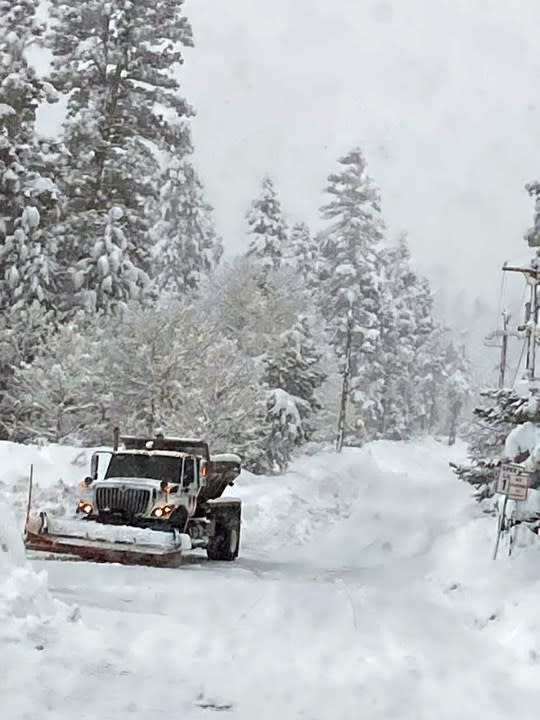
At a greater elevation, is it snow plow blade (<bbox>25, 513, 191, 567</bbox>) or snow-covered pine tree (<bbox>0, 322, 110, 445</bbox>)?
snow-covered pine tree (<bbox>0, 322, 110, 445</bbox>)

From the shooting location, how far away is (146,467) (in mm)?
19859

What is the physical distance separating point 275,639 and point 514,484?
6.31 metres

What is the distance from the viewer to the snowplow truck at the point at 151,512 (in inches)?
679

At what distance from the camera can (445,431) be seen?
13162cm

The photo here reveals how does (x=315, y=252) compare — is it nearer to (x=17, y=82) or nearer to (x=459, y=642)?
(x=17, y=82)

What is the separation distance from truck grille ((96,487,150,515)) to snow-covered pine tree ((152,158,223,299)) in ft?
158

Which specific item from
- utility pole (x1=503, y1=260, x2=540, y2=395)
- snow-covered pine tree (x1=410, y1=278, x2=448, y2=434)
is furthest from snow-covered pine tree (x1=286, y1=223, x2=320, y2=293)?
utility pole (x1=503, y1=260, x2=540, y2=395)

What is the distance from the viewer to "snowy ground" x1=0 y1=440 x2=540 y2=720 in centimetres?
799

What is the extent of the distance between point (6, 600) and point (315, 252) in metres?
74.8

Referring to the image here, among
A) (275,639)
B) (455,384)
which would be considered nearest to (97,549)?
(275,639)

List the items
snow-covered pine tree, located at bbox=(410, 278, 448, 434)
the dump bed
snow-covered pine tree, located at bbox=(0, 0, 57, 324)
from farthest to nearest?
snow-covered pine tree, located at bbox=(410, 278, 448, 434), snow-covered pine tree, located at bbox=(0, 0, 57, 324), the dump bed

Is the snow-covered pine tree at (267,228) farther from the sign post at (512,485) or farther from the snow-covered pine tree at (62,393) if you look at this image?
the sign post at (512,485)

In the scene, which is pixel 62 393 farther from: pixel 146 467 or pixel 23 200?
pixel 146 467

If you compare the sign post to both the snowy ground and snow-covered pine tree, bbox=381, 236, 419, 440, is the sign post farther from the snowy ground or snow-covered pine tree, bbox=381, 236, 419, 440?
snow-covered pine tree, bbox=381, 236, 419, 440
